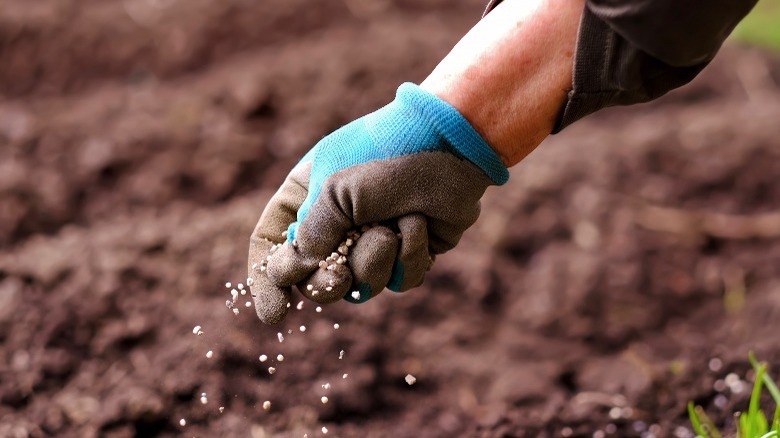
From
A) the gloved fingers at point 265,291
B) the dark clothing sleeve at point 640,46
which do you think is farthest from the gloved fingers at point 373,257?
the dark clothing sleeve at point 640,46

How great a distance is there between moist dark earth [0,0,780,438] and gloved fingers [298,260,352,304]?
0.63 m

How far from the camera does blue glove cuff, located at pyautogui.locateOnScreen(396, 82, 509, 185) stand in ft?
4.58

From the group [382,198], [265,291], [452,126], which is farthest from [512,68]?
[265,291]

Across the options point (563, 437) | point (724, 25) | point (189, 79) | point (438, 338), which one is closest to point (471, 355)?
point (438, 338)

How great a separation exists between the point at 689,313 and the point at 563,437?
0.83m

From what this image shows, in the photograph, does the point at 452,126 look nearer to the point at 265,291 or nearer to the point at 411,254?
the point at 411,254

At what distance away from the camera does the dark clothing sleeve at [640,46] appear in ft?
4.08

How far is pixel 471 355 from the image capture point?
238cm

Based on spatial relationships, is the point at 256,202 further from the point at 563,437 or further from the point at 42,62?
the point at 42,62

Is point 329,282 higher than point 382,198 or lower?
lower

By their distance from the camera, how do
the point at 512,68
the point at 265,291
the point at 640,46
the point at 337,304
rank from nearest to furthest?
the point at 640,46, the point at 512,68, the point at 265,291, the point at 337,304

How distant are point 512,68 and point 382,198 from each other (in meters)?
0.31

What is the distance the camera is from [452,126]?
1.40 meters

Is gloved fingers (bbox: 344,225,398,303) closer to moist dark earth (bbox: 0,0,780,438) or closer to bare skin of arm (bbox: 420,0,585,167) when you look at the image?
bare skin of arm (bbox: 420,0,585,167)
